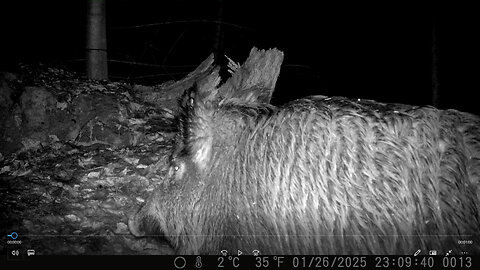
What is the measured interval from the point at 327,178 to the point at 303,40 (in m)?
7.43

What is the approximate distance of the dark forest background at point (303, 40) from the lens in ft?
22.4

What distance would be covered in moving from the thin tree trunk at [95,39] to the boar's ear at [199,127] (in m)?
2.04

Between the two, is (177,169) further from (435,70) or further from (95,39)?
(435,70)

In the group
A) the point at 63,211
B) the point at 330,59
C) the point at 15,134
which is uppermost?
the point at 330,59

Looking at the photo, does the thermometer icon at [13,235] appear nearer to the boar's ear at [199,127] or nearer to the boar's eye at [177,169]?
the boar's eye at [177,169]

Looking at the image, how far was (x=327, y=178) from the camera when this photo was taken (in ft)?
5.35

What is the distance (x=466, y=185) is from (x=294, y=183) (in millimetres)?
716

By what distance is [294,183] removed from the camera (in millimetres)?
1709

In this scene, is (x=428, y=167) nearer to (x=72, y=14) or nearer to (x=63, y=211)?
(x=63, y=211)

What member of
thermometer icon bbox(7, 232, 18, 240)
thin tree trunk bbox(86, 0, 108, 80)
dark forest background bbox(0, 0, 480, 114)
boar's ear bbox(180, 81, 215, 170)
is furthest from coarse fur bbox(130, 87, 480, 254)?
dark forest background bbox(0, 0, 480, 114)

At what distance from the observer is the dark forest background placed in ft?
22.4

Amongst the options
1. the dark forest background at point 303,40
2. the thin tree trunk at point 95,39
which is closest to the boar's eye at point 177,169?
the thin tree trunk at point 95,39

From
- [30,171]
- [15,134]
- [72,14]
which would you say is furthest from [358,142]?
[72,14]

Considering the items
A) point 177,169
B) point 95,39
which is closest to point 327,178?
point 177,169
